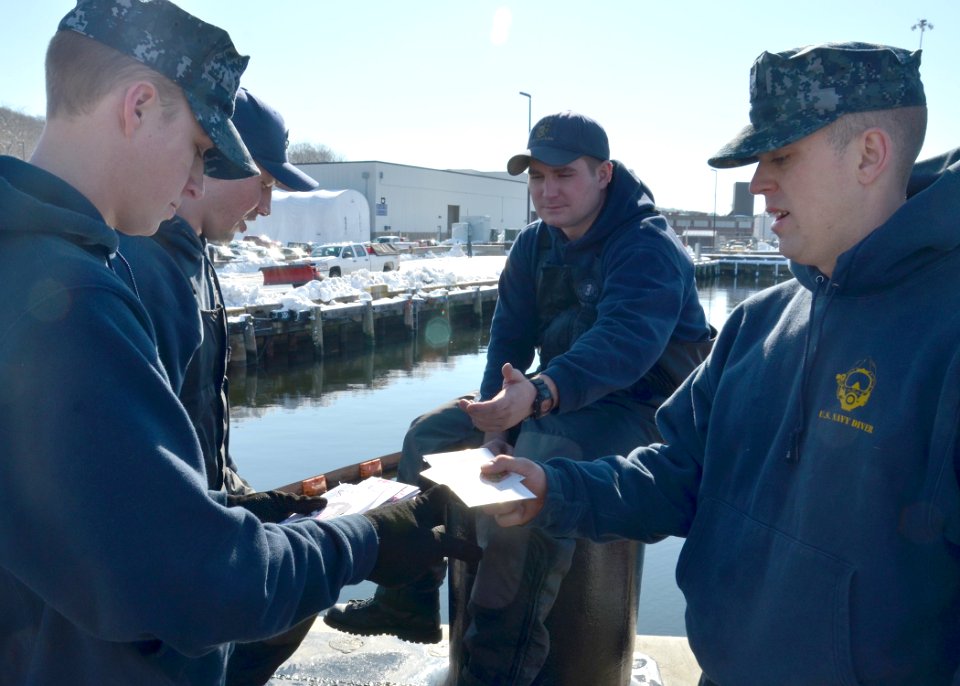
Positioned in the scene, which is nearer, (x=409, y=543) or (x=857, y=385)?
(x=857, y=385)

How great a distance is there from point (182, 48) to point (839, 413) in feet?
5.82

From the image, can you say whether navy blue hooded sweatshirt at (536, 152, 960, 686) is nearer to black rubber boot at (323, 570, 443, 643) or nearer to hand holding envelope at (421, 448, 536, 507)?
hand holding envelope at (421, 448, 536, 507)

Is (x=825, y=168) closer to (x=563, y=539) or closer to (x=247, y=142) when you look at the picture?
(x=563, y=539)

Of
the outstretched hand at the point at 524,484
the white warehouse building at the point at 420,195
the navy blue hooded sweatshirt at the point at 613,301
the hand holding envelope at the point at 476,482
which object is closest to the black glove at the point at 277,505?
the hand holding envelope at the point at 476,482

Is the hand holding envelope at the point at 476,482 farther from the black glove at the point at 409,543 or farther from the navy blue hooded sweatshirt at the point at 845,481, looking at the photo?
the navy blue hooded sweatshirt at the point at 845,481

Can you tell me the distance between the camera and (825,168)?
7.34 ft

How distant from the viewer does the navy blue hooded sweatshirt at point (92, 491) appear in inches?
57.1

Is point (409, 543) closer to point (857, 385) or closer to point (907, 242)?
point (857, 385)

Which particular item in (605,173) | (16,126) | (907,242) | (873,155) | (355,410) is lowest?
(355,410)

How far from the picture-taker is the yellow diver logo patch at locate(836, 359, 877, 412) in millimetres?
2062

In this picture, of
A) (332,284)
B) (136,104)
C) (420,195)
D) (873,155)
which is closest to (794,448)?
(873,155)

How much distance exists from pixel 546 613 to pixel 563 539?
307 mm

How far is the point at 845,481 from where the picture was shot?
2061mm

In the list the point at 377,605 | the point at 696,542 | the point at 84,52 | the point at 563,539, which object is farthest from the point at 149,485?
the point at 377,605
